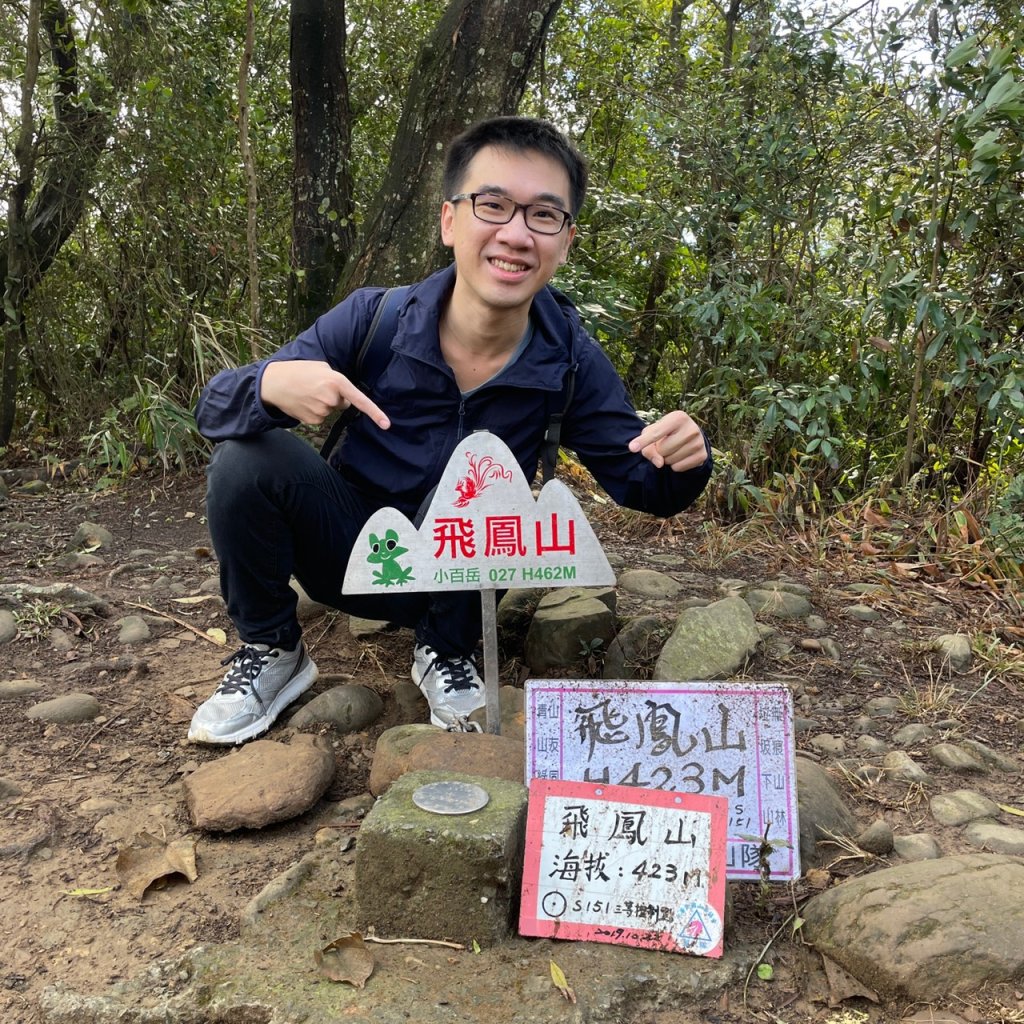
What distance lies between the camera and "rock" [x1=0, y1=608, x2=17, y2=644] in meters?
2.96

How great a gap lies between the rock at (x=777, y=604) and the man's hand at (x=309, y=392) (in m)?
1.58

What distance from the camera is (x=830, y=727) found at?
243cm

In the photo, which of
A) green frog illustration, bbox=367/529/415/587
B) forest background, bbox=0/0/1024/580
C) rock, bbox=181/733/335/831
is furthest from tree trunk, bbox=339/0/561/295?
rock, bbox=181/733/335/831

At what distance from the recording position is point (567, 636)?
2.71m

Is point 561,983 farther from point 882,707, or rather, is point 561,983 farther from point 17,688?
point 17,688

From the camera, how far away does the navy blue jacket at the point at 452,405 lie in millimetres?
2256

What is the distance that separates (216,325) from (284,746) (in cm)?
315

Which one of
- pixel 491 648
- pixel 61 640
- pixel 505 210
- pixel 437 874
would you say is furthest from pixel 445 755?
pixel 61 640

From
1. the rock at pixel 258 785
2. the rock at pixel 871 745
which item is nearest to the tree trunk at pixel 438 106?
the rock at pixel 258 785

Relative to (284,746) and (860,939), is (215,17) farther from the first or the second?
(860,939)

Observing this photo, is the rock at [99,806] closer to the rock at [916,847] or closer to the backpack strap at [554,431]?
the backpack strap at [554,431]

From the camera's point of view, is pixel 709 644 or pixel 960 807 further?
pixel 709 644

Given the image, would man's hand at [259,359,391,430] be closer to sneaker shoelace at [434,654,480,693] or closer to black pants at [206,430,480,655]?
black pants at [206,430,480,655]

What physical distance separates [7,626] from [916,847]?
2.71 meters
